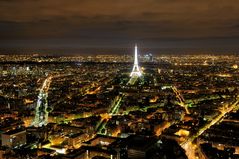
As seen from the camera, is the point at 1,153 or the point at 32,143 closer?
the point at 1,153

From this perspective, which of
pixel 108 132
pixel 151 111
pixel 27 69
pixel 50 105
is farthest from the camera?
pixel 27 69

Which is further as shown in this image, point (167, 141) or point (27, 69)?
point (27, 69)

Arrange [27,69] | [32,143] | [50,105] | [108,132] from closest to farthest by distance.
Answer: [32,143]
[108,132]
[50,105]
[27,69]

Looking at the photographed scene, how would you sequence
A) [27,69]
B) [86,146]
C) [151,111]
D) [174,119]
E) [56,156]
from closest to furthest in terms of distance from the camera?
[56,156] < [86,146] < [174,119] < [151,111] < [27,69]

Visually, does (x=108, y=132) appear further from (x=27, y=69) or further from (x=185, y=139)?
(x=27, y=69)

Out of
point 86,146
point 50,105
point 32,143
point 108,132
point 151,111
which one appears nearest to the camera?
point 86,146

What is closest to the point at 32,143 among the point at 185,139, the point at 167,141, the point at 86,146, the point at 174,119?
the point at 86,146

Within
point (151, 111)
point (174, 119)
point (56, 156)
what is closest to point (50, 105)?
point (151, 111)

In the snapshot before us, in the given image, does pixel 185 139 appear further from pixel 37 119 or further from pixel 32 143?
pixel 37 119
